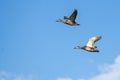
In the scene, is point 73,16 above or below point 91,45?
above

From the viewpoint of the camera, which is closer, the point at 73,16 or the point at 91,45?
the point at 91,45

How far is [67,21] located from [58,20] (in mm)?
3508

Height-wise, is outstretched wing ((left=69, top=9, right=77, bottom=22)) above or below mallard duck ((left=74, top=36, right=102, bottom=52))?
above

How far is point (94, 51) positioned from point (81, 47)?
3238 mm

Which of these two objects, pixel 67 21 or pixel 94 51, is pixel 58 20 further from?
pixel 94 51

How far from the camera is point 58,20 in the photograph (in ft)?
255

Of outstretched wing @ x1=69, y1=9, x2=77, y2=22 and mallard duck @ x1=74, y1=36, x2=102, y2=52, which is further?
outstretched wing @ x1=69, y1=9, x2=77, y2=22

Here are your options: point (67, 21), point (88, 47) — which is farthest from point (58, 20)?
point (88, 47)

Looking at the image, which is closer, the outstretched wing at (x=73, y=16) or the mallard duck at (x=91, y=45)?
the mallard duck at (x=91, y=45)

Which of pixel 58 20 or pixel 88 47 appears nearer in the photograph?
pixel 88 47

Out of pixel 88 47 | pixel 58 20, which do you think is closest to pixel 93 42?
pixel 88 47

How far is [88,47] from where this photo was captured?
71.9 metres

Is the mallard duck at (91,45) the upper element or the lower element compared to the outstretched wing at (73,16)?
lower

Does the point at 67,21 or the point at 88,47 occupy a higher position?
the point at 67,21
